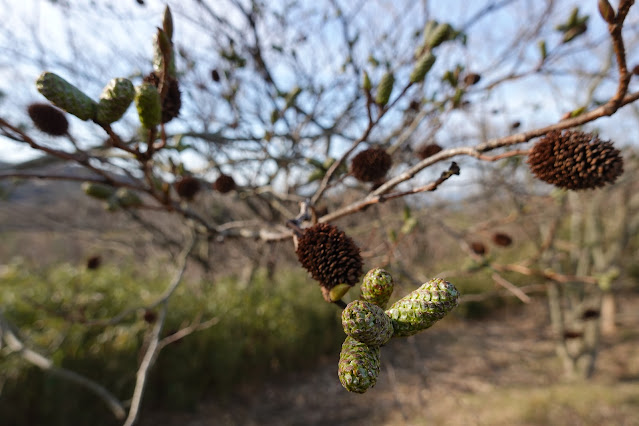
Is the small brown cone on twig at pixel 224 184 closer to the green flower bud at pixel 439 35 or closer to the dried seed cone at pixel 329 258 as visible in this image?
the dried seed cone at pixel 329 258

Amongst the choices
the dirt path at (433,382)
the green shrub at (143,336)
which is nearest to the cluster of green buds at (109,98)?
the green shrub at (143,336)

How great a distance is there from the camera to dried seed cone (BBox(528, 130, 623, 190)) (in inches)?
24.4

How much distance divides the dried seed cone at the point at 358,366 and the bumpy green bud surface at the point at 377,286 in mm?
78

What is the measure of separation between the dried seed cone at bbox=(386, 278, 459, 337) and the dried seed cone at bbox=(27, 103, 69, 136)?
3.85 feet

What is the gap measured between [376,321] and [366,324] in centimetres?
2

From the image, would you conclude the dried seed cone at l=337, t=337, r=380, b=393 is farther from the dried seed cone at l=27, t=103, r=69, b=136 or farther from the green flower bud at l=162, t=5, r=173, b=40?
the dried seed cone at l=27, t=103, r=69, b=136

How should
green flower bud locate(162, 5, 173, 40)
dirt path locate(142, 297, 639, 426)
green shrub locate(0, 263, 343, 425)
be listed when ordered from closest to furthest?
green flower bud locate(162, 5, 173, 40), green shrub locate(0, 263, 343, 425), dirt path locate(142, 297, 639, 426)

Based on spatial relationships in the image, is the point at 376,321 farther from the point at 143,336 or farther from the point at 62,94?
the point at 143,336

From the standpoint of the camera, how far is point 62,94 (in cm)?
65

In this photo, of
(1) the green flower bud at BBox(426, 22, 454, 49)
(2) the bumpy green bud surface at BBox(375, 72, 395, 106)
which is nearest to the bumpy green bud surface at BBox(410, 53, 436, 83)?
(2) the bumpy green bud surface at BBox(375, 72, 395, 106)

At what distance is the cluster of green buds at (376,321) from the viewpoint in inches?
18.0

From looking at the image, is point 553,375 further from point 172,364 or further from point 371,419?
point 172,364

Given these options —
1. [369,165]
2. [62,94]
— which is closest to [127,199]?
[62,94]

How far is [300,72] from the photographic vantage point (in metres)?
3.81
